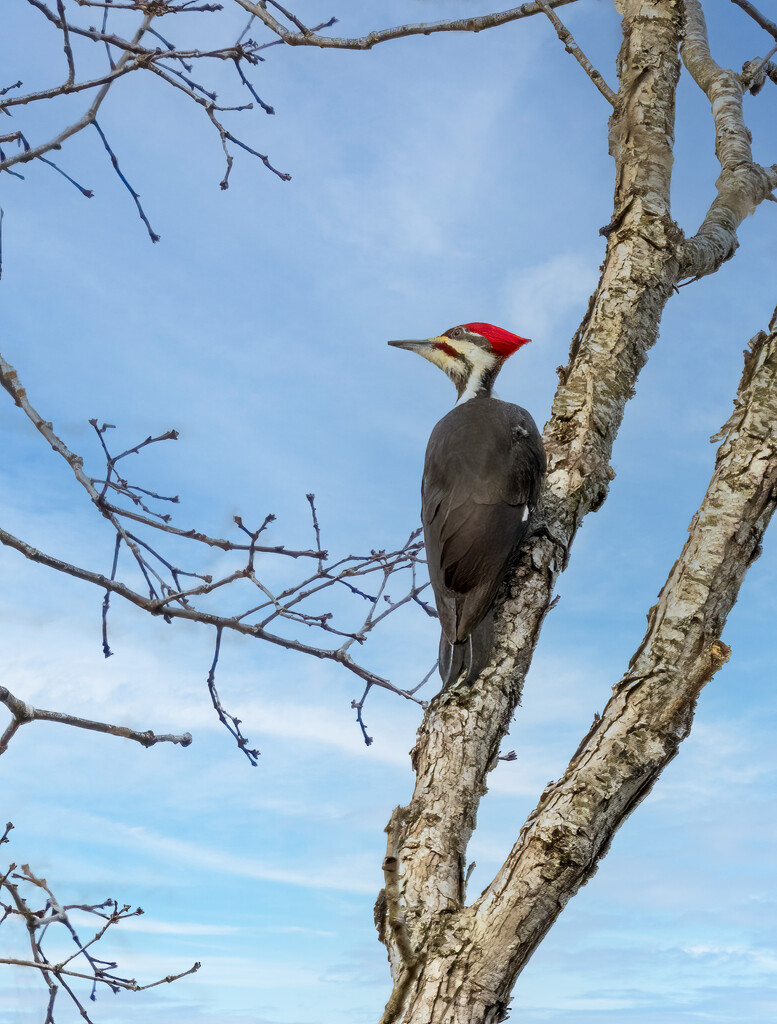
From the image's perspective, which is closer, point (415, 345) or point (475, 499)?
point (475, 499)

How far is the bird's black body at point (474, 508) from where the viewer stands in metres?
3.10

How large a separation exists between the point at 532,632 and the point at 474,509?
50cm

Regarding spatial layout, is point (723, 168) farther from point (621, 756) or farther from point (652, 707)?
point (621, 756)

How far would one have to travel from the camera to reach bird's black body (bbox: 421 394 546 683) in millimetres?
3102

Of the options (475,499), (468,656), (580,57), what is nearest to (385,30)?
(580,57)

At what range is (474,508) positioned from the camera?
3336 mm

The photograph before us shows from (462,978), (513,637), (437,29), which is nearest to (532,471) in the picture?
(513,637)

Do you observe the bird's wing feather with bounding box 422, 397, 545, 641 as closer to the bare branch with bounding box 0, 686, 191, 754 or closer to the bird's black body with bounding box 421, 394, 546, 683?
the bird's black body with bounding box 421, 394, 546, 683

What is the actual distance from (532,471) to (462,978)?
70.8 inches

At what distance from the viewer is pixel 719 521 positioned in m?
2.57

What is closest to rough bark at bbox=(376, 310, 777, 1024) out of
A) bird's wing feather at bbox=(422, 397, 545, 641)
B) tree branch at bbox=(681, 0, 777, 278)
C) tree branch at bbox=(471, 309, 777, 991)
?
tree branch at bbox=(471, 309, 777, 991)

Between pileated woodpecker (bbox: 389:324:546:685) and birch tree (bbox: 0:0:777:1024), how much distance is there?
0.10 metres

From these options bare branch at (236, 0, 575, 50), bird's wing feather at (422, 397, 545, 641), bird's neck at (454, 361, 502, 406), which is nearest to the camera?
bird's wing feather at (422, 397, 545, 641)

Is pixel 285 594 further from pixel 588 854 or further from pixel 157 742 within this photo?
pixel 588 854
